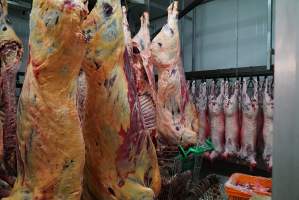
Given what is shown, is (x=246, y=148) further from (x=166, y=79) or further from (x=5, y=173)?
(x=5, y=173)

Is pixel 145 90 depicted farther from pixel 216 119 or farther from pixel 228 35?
pixel 228 35

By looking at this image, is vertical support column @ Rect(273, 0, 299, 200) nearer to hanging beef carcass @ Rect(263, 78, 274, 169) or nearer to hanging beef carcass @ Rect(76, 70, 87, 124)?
hanging beef carcass @ Rect(76, 70, 87, 124)

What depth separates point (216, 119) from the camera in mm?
2641

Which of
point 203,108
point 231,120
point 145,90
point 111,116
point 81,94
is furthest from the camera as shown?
point 203,108

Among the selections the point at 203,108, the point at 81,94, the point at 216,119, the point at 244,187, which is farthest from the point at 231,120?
the point at 81,94

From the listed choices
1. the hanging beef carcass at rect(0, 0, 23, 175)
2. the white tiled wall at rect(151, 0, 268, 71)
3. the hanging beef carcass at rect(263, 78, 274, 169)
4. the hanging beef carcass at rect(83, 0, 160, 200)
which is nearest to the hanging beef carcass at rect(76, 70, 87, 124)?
the hanging beef carcass at rect(83, 0, 160, 200)

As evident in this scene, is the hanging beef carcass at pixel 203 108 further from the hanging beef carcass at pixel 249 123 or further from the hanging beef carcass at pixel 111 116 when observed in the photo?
the hanging beef carcass at pixel 111 116

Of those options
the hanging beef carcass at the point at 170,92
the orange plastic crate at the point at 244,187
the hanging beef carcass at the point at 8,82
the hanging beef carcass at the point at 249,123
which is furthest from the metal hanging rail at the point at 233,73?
the hanging beef carcass at the point at 8,82

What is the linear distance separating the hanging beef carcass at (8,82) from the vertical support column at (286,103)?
70 cm

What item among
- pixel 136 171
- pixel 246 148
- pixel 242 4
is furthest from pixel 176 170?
pixel 242 4

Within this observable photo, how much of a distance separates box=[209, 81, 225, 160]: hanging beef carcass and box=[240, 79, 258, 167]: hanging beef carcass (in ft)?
0.62

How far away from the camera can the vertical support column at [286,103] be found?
0.77m

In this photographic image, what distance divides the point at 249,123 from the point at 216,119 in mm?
286

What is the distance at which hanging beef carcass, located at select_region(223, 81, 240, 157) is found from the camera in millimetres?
2514
